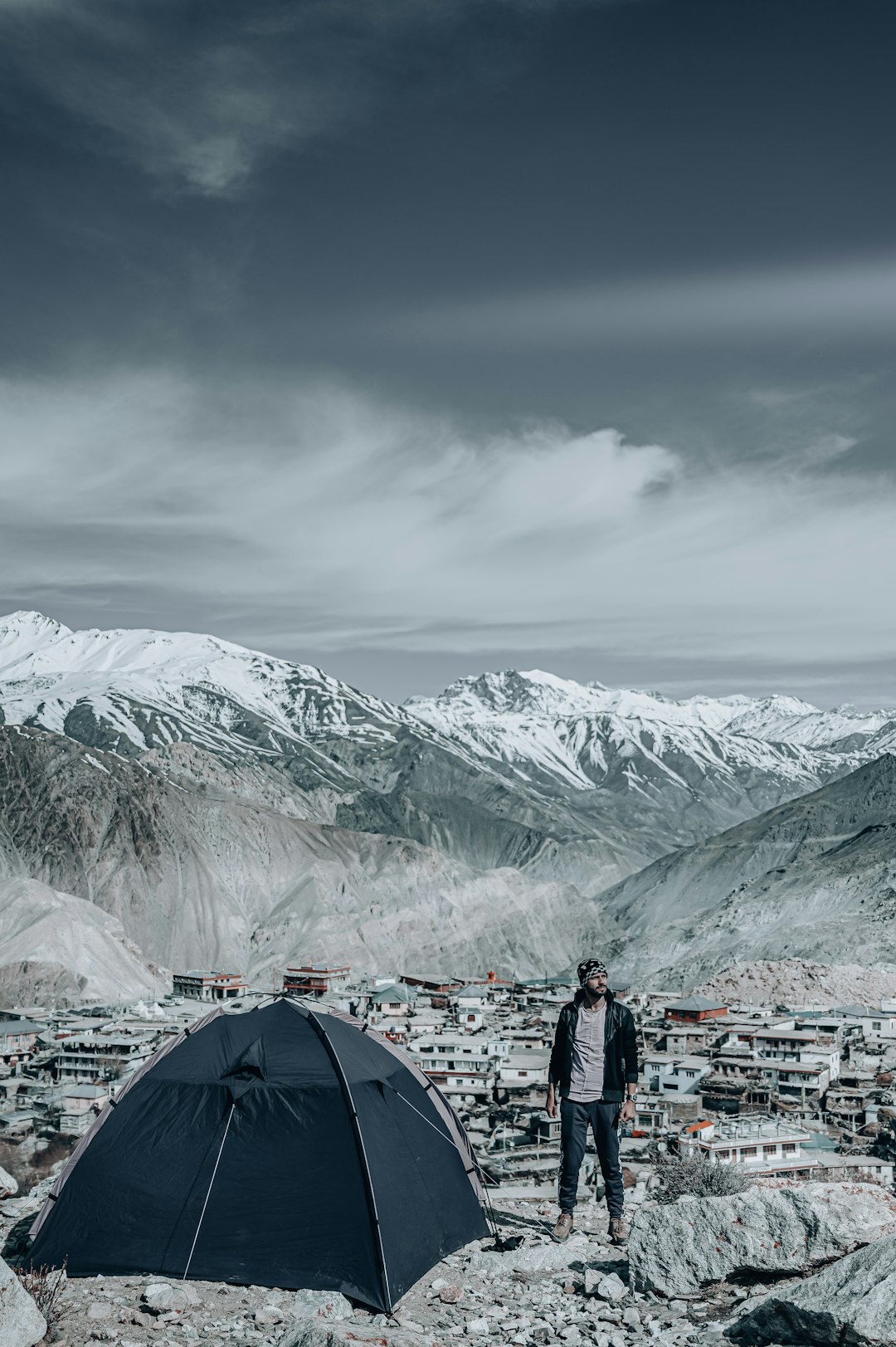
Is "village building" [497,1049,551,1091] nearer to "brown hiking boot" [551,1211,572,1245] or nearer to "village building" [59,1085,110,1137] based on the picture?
"village building" [59,1085,110,1137]

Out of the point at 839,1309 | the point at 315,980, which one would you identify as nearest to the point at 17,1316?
the point at 839,1309

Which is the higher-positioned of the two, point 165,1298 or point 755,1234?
point 755,1234

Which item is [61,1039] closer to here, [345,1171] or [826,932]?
[345,1171]

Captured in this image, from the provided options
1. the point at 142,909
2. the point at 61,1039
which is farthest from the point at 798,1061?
the point at 142,909

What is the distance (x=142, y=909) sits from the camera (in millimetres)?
113062

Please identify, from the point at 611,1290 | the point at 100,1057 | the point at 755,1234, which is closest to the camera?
the point at 755,1234

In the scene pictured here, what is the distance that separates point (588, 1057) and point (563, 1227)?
6.53 ft

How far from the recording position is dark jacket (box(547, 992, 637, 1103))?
11219 millimetres

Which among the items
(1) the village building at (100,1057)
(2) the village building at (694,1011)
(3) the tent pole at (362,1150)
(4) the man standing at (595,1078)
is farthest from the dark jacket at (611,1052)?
(2) the village building at (694,1011)

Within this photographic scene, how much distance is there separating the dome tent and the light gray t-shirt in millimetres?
2432

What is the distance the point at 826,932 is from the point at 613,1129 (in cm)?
8433

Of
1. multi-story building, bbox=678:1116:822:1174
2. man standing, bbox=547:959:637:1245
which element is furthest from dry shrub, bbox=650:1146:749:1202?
multi-story building, bbox=678:1116:822:1174

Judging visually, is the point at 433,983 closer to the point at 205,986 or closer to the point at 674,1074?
the point at 205,986

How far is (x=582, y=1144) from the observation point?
11586 millimetres
